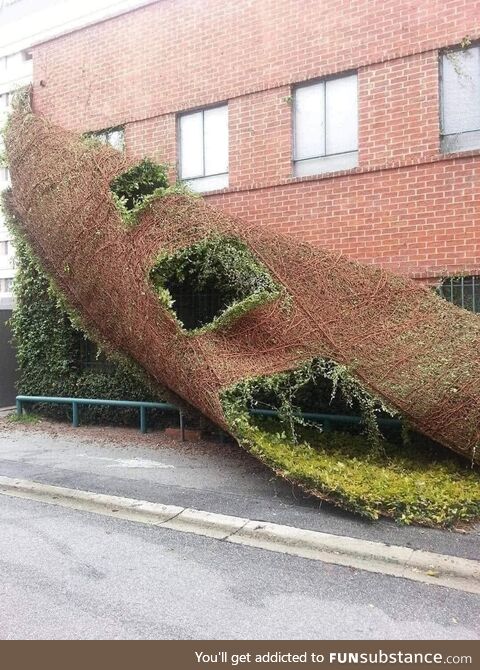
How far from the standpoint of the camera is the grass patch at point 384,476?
4984mm

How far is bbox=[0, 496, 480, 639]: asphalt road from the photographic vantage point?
347cm

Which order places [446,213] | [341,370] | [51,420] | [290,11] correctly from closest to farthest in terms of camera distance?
[341,370]
[446,213]
[290,11]
[51,420]

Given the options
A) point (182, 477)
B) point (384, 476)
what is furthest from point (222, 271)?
point (384, 476)

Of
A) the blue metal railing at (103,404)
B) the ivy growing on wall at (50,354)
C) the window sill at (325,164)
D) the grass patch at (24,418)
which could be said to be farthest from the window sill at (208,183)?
the grass patch at (24,418)

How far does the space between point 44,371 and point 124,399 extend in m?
1.90

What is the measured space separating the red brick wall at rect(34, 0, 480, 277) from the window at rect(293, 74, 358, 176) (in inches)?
6.9

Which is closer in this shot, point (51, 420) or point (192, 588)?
point (192, 588)

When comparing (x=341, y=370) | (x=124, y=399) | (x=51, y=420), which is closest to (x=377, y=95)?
(x=341, y=370)

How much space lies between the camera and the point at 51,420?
1054 centimetres

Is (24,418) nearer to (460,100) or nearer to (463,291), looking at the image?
(463,291)

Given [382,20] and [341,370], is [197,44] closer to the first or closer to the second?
[382,20]

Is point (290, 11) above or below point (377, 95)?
above

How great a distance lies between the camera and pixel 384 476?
5.56 meters

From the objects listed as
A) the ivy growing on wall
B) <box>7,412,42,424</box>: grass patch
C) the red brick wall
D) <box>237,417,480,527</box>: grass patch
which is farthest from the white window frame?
<box>7,412,42,424</box>: grass patch
